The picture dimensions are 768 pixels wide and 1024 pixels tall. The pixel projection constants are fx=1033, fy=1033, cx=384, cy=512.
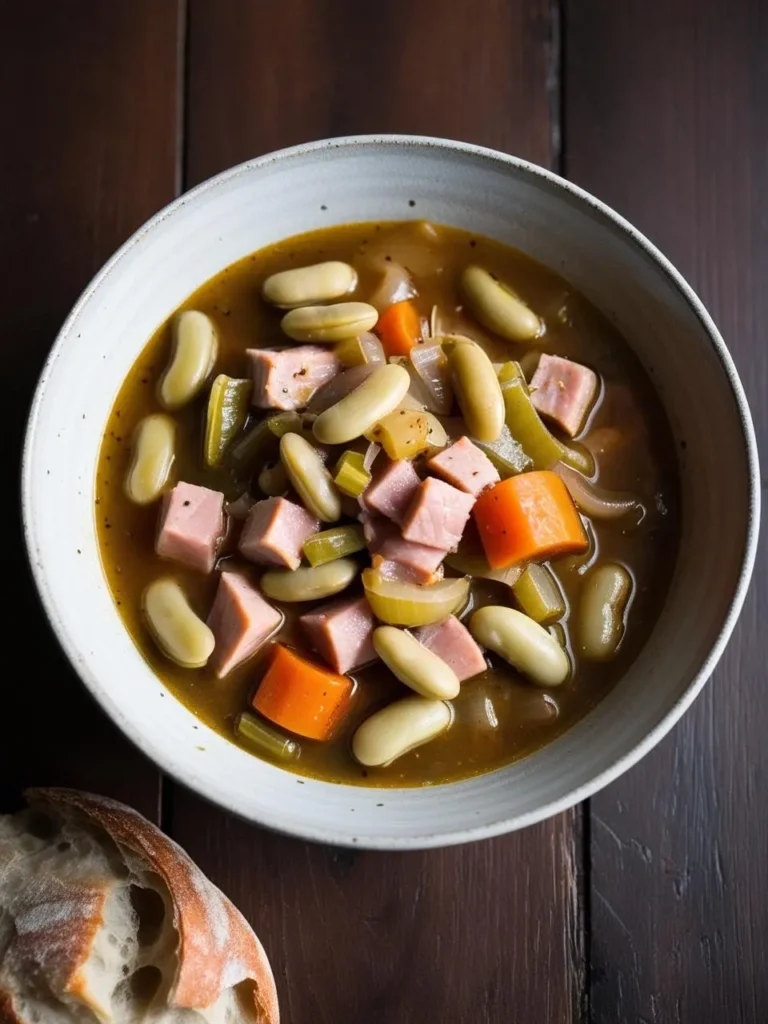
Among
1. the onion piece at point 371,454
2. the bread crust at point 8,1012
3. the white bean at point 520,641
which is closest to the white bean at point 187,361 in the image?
the onion piece at point 371,454

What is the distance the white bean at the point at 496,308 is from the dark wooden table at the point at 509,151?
1.45 feet

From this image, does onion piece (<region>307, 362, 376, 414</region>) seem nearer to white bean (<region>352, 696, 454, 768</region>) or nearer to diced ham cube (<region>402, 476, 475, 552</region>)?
diced ham cube (<region>402, 476, 475, 552</region>)

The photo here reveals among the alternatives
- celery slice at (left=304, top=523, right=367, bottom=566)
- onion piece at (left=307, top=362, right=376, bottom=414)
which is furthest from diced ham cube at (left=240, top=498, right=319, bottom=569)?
onion piece at (left=307, top=362, right=376, bottom=414)

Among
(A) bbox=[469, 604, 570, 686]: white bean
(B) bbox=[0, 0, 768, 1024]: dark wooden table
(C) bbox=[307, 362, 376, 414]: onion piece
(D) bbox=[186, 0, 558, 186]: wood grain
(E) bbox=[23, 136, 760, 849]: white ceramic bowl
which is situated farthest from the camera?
(D) bbox=[186, 0, 558, 186]: wood grain

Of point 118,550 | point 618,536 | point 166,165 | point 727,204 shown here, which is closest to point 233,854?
point 118,550

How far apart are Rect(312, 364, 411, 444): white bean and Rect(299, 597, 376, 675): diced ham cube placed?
34cm

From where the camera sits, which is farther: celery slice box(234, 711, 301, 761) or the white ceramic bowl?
celery slice box(234, 711, 301, 761)

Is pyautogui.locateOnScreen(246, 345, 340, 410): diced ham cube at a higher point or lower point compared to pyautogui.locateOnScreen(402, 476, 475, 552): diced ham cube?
higher

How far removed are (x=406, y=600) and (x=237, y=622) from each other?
33cm

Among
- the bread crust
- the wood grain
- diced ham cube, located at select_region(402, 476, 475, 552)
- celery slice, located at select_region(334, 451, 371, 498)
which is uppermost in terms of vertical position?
the wood grain

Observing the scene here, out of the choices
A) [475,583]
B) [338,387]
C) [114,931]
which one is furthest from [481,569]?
[114,931]

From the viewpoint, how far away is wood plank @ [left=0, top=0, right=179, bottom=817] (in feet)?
7.35

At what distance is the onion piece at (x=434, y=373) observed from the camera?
84.5 inches

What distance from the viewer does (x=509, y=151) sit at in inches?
95.6
